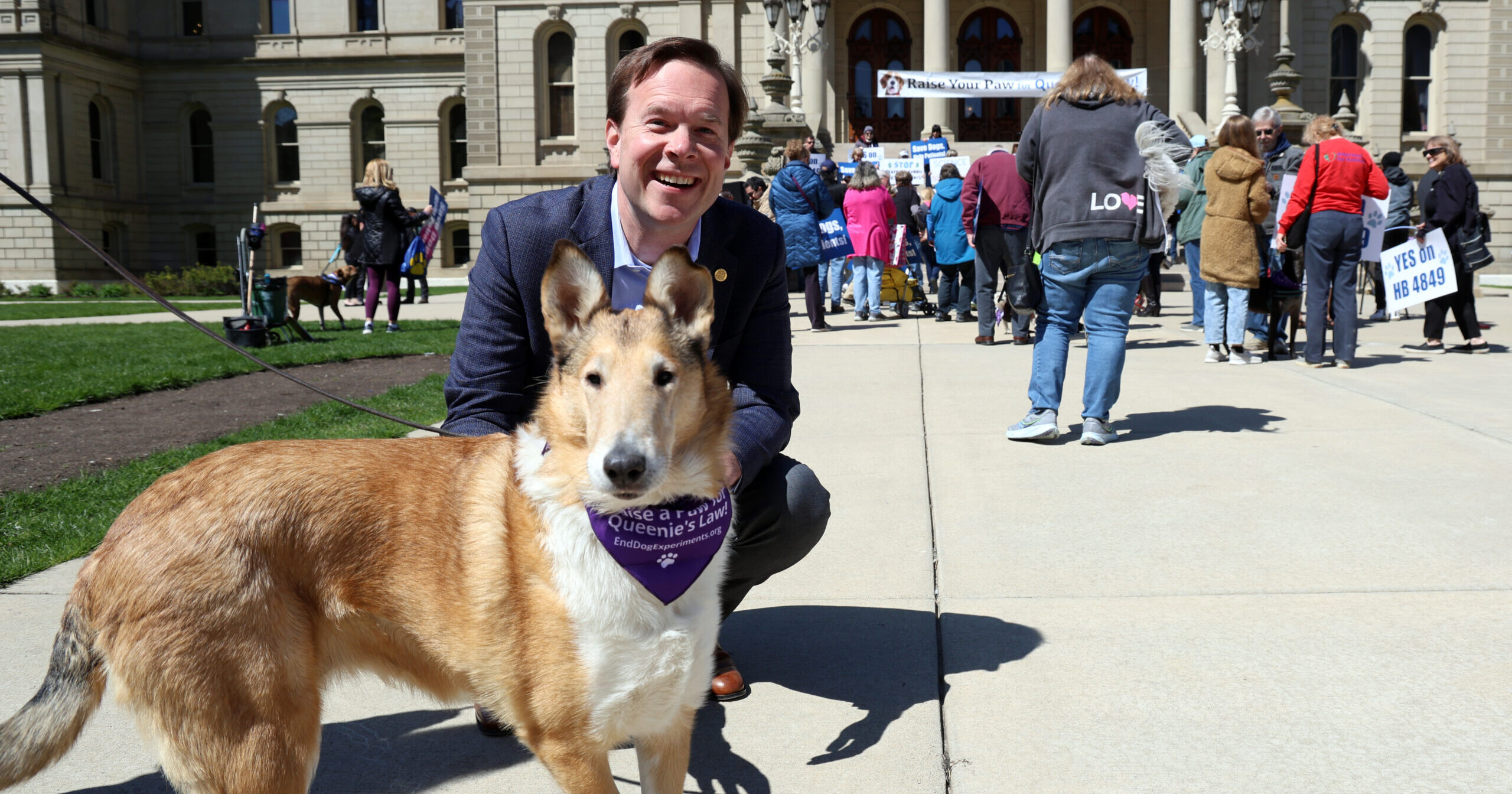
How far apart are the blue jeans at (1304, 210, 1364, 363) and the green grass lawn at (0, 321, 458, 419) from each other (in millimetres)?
9629

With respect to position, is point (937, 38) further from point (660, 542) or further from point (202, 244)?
point (660, 542)

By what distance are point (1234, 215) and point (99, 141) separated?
48.5 m

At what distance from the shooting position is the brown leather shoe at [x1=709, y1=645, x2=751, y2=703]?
11.5ft

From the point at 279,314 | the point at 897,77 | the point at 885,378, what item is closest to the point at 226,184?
the point at 897,77

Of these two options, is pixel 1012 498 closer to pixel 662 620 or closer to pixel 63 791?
pixel 662 620

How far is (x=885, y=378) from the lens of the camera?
1034 centimetres

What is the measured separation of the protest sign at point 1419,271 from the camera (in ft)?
37.3

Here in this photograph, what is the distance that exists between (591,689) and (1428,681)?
2.74 metres

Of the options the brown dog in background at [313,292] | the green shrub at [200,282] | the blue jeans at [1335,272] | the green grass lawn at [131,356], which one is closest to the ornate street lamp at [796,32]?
the green grass lawn at [131,356]

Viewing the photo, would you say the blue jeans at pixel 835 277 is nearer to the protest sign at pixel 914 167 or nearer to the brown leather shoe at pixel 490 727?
the protest sign at pixel 914 167

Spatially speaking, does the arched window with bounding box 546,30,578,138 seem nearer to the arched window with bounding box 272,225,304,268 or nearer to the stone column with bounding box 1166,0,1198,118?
the arched window with bounding box 272,225,304,268

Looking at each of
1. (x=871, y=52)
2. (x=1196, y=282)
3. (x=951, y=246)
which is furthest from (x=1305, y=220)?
(x=871, y=52)

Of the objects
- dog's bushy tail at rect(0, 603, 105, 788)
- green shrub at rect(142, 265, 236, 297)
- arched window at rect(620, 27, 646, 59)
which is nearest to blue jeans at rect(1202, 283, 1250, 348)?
dog's bushy tail at rect(0, 603, 105, 788)

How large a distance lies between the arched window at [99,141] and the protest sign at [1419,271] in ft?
159
